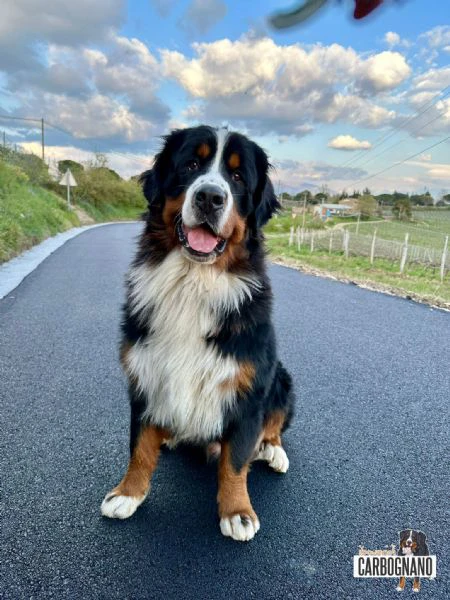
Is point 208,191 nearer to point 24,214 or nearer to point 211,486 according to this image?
point 211,486

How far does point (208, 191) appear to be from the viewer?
2.52m

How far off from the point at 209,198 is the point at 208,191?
0.13 feet

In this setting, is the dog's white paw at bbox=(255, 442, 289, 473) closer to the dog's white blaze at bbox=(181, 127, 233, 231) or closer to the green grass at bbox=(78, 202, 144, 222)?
the dog's white blaze at bbox=(181, 127, 233, 231)

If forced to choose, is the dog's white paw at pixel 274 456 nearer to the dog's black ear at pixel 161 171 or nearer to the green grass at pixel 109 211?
the dog's black ear at pixel 161 171

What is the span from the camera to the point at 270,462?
9.14 ft

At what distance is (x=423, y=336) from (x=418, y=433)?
9.74ft

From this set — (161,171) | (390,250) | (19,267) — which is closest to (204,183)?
(161,171)

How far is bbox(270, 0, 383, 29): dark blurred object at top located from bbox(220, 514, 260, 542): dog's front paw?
7.19ft

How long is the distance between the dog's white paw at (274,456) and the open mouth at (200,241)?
1272 mm

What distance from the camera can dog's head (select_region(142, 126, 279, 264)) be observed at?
101 inches

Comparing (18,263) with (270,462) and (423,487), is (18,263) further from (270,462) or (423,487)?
(423,487)

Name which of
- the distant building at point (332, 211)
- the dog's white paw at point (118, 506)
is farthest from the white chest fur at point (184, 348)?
the distant building at point (332, 211)

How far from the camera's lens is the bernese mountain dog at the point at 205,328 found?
2.42m

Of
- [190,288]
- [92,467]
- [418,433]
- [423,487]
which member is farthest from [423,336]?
[92,467]
